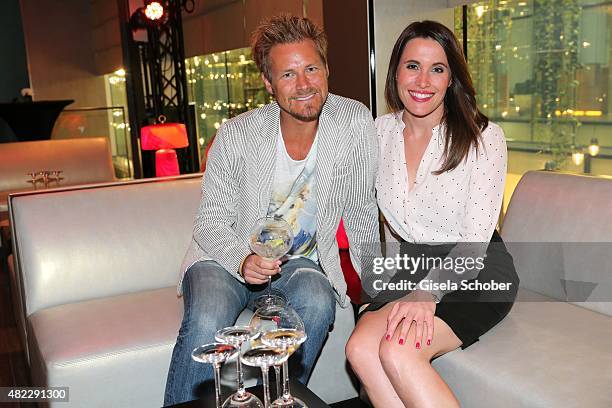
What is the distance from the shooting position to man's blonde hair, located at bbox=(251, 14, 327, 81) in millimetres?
2002

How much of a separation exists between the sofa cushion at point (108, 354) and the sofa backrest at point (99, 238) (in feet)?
0.76

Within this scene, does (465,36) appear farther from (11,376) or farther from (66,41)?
(66,41)

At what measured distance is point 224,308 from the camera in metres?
1.96

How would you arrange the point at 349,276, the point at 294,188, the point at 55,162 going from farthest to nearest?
the point at 55,162 → the point at 349,276 → the point at 294,188

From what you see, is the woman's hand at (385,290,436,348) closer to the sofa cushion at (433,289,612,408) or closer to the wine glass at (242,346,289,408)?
the sofa cushion at (433,289,612,408)

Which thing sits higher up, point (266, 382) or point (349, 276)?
point (266, 382)

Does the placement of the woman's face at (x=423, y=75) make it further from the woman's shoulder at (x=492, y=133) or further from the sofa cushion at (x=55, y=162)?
the sofa cushion at (x=55, y=162)

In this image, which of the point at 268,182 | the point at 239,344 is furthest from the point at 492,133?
the point at 239,344

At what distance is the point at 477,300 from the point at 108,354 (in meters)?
1.18

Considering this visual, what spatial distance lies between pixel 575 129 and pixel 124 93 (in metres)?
7.31

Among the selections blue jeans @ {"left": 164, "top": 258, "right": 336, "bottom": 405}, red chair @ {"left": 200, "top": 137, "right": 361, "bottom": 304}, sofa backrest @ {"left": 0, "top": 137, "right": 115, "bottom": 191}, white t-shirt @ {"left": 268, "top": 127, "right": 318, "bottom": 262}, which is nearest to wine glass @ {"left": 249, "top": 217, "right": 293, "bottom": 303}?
blue jeans @ {"left": 164, "top": 258, "right": 336, "bottom": 405}

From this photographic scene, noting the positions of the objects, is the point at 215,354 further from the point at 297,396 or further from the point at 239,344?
the point at 297,396

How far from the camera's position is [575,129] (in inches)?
133

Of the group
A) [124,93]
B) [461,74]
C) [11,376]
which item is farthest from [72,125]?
[461,74]
